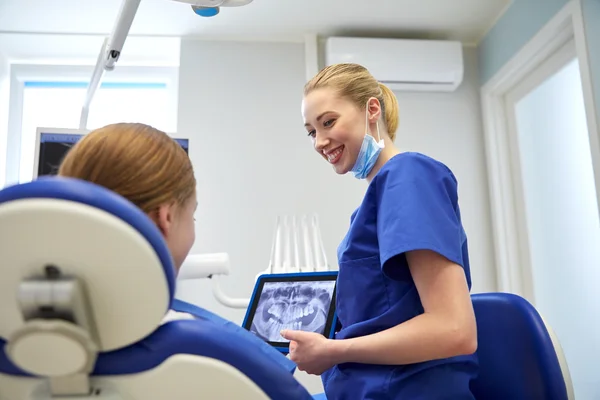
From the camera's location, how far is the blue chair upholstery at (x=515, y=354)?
3.59 feet

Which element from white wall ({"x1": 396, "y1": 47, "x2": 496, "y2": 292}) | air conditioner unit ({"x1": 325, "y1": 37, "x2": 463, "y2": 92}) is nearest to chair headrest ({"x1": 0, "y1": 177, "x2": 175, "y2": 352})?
air conditioner unit ({"x1": 325, "y1": 37, "x2": 463, "y2": 92})

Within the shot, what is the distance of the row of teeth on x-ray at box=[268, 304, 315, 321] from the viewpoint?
4.50 feet

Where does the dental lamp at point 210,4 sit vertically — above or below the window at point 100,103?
below

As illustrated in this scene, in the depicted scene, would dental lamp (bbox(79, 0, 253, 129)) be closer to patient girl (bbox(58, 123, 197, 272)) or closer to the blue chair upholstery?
patient girl (bbox(58, 123, 197, 272))

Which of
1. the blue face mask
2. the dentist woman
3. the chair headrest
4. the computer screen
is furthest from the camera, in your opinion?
the computer screen

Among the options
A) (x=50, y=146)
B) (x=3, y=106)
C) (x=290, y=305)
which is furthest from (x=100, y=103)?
(x=290, y=305)

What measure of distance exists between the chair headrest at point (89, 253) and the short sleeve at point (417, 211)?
20.5 inches

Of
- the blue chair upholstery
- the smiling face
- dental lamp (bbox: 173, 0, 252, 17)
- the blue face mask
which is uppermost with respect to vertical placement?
dental lamp (bbox: 173, 0, 252, 17)

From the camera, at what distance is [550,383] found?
1.09m

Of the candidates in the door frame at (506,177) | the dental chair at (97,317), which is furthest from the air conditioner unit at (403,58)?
the dental chair at (97,317)

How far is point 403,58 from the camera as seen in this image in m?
3.00

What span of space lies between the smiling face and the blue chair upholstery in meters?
0.45

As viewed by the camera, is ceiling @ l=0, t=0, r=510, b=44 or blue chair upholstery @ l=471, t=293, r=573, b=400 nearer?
blue chair upholstery @ l=471, t=293, r=573, b=400

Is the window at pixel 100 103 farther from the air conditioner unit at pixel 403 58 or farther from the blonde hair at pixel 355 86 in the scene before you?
the blonde hair at pixel 355 86
